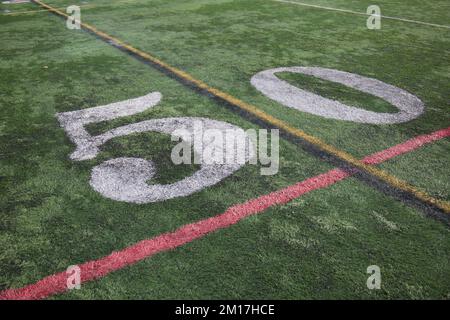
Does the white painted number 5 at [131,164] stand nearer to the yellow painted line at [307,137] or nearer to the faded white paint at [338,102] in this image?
the yellow painted line at [307,137]

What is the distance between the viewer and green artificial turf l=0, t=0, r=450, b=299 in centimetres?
203

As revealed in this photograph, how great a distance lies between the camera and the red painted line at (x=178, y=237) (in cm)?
196

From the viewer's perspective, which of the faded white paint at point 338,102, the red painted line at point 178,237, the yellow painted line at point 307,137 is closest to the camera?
the red painted line at point 178,237

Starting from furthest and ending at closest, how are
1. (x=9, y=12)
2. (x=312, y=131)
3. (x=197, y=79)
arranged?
(x=9, y=12), (x=197, y=79), (x=312, y=131)

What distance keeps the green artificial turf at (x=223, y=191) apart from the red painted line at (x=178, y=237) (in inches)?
1.9

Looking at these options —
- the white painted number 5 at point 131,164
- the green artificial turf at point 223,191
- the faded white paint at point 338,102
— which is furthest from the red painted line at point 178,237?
the faded white paint at point 338,102

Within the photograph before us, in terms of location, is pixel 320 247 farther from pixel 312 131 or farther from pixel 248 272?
pixel 312 131

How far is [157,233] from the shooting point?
2.30 meters

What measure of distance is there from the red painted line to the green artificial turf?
0.05 meters

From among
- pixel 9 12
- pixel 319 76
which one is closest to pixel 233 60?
pixel 319 76

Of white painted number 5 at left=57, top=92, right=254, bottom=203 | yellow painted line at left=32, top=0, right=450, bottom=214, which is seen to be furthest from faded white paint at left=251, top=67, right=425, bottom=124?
white painted number 5 at left=57, top=92, right=254, bottom=203

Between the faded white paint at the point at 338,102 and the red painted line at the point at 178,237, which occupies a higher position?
the faded white paint at the point at 338,102

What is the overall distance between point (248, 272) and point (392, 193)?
1.19 meters

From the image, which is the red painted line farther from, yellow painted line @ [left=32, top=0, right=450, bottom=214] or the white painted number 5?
the white painted number 5
